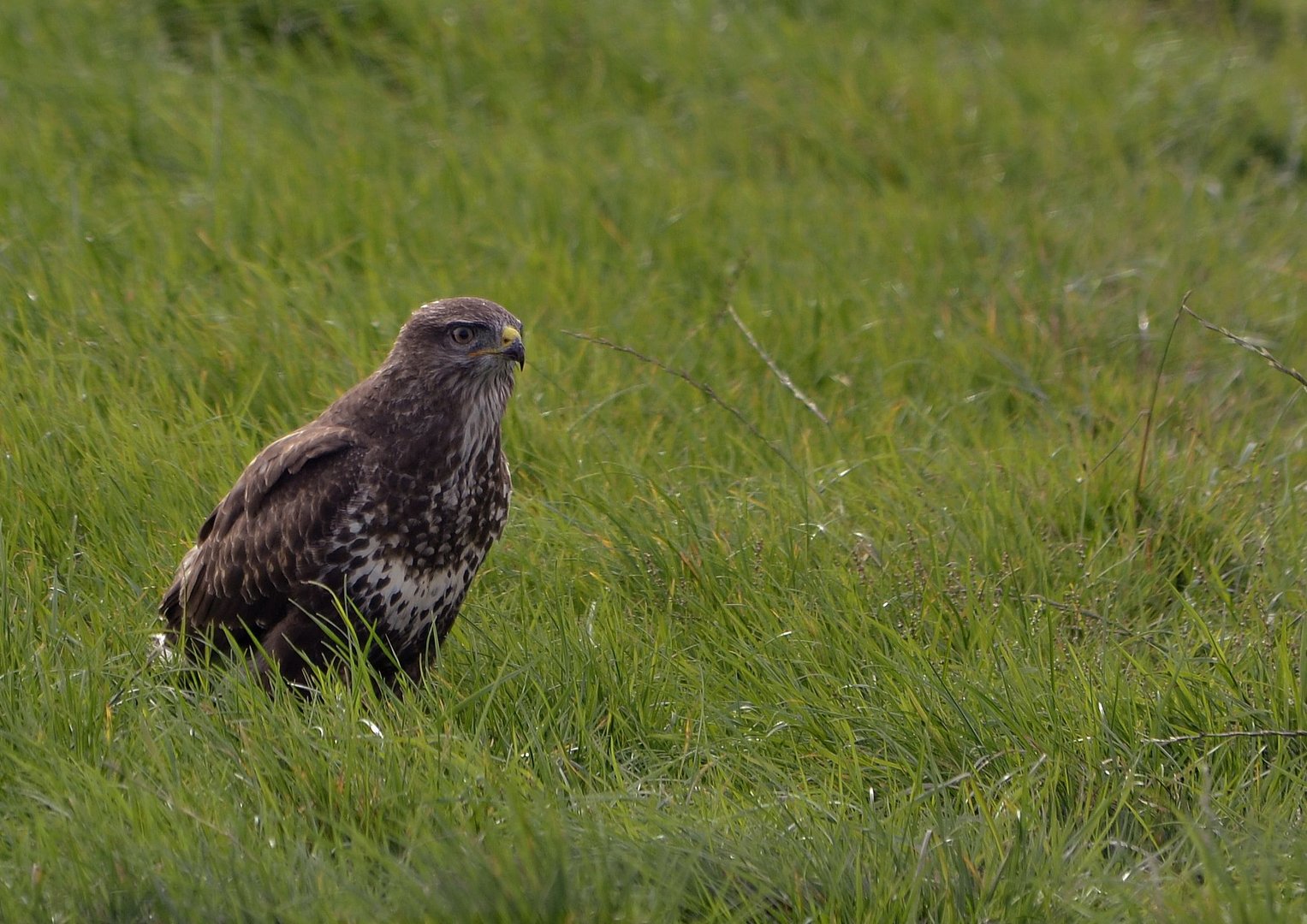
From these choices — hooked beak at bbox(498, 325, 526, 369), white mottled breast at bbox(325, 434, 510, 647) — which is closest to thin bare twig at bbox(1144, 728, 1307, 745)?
white mottled breast at bbox(325, 434, 510, 647)

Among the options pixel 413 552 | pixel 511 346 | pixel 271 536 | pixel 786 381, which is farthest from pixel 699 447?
pixel 271 536

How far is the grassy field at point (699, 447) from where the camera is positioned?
349 centimetres

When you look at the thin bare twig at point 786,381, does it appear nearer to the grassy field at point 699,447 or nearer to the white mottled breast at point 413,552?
the grassy field at point 699,447

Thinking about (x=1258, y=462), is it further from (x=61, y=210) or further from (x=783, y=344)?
(x=61, y=210)

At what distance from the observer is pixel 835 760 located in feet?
13.1

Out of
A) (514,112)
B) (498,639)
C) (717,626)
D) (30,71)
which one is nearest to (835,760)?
(717,626)

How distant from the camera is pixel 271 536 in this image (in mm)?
4445

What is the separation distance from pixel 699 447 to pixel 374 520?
1.68 m

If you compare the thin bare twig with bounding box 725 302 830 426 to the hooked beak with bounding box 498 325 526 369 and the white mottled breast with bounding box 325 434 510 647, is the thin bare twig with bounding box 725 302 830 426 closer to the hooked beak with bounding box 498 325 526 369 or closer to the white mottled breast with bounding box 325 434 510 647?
the hooked beak with bounding box 498 325 526 369

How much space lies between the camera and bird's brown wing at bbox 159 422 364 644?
4.35 m

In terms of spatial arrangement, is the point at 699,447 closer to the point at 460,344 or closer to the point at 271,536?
the point at 460,344

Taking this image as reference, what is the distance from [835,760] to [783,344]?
2.78 meters

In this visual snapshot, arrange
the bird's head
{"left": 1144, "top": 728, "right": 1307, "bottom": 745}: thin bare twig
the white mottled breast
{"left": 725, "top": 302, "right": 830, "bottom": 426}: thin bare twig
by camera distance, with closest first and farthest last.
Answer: {"left": 1144, "top": 728, "right": 1307, "bottom": 745}: thin bare twig < the white mottled breast < the bird's head < {"left": 725, "top": 302, "right": 830, "bottom": 426}: thin bare twig

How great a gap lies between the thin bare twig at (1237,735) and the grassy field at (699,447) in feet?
0.12
